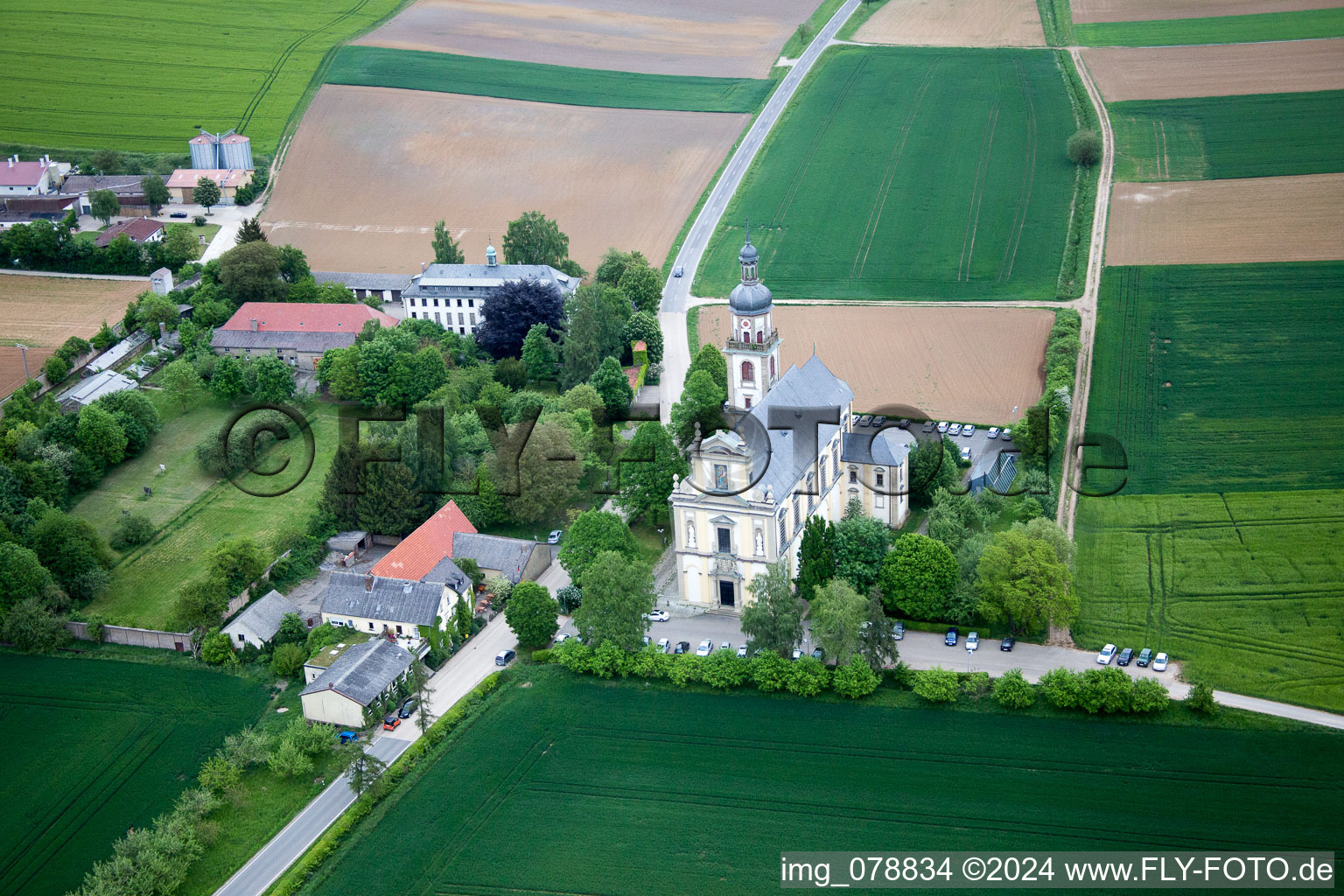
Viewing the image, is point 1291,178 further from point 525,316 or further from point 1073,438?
point 525,316

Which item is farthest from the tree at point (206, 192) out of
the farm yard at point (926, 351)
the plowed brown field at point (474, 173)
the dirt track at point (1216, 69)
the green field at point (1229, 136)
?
the dirt track at point (1216, 69)

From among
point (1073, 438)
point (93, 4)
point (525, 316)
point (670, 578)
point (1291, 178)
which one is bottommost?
point (670, 578)

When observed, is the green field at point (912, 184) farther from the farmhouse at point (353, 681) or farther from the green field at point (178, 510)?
the farmhouse at point (353, 681)

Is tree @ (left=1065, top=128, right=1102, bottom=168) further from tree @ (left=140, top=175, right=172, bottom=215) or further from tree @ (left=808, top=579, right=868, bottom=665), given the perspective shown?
tree @ (left=140, top=175, right=172, bottom=215)

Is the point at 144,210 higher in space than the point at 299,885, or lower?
higher

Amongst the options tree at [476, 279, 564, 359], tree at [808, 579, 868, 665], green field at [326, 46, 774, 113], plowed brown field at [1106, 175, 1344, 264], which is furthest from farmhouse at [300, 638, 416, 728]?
green field at [326, 46, 774, 113]

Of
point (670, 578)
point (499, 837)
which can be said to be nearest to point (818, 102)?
point (670, 578)
